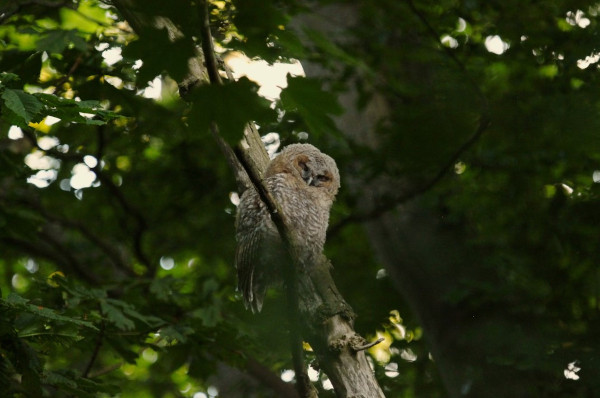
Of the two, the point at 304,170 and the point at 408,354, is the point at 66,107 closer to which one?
the point at 304,170

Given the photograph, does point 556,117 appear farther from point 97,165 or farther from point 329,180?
point 97,165

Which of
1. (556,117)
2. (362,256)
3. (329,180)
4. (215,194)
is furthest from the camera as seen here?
(362,256)

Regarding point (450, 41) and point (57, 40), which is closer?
point (57, 40)

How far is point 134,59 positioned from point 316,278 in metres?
2.63

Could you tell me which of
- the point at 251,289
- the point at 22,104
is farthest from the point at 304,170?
the point at 22,104

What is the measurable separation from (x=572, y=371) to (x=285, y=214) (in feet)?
7.97

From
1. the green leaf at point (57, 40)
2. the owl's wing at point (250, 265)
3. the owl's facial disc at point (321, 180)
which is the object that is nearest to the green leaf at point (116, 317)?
the owl's wing at point (250, 265)

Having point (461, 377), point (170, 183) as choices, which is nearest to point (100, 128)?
point (170, 183)

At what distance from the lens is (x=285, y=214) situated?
192 inches

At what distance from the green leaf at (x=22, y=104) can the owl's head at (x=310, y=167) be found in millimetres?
2993

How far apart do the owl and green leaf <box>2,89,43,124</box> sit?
229 centimetres

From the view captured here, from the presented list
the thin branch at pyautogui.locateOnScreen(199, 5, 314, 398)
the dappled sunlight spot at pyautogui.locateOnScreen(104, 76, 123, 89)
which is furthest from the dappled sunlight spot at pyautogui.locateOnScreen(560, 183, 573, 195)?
the dappled sunlight spot at pyautogui.locateOnScreen(104, 76, 123, 89)

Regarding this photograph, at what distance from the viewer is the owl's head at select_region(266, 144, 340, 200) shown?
215 inches

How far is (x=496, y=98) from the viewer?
5.60 m
